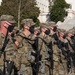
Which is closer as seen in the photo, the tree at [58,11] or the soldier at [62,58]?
the soldier at [62,58]

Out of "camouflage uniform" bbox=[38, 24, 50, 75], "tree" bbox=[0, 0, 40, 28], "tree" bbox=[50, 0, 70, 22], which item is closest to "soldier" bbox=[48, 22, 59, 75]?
"camouflage uniform" bbox=[38, 24, 50, 75]

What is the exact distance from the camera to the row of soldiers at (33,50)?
9.49 metres

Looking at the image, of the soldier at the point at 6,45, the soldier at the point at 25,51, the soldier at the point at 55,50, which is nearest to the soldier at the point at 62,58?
the soldier at the point at 55,50

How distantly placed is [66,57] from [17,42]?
5.12 metres

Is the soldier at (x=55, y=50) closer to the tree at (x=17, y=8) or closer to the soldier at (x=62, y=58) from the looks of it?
the soldier at (x=62, y=58)

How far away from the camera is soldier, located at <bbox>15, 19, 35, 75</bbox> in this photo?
423 inches

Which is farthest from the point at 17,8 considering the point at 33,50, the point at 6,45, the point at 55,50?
the point at 6,45

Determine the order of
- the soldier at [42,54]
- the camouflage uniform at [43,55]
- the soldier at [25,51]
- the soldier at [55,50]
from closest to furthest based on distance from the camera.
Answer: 1. the soldier at [25,51]
2. the soldier at [42,54]
3. the camouflage uniform at [43,55]
4. the soldier at [55,50]

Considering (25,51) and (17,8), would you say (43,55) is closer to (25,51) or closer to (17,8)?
(25,51)

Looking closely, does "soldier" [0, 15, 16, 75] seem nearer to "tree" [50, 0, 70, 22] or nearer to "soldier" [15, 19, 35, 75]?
"soldier" [15, 19, 35, 75]

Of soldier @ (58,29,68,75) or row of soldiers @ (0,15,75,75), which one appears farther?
soldier @ (58,29,68,75)

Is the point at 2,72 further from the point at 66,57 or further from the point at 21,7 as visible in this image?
the point at 21,7

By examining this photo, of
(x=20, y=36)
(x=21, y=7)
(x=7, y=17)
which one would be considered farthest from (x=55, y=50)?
(x=21, y=7)

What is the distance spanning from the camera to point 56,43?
14281mm
